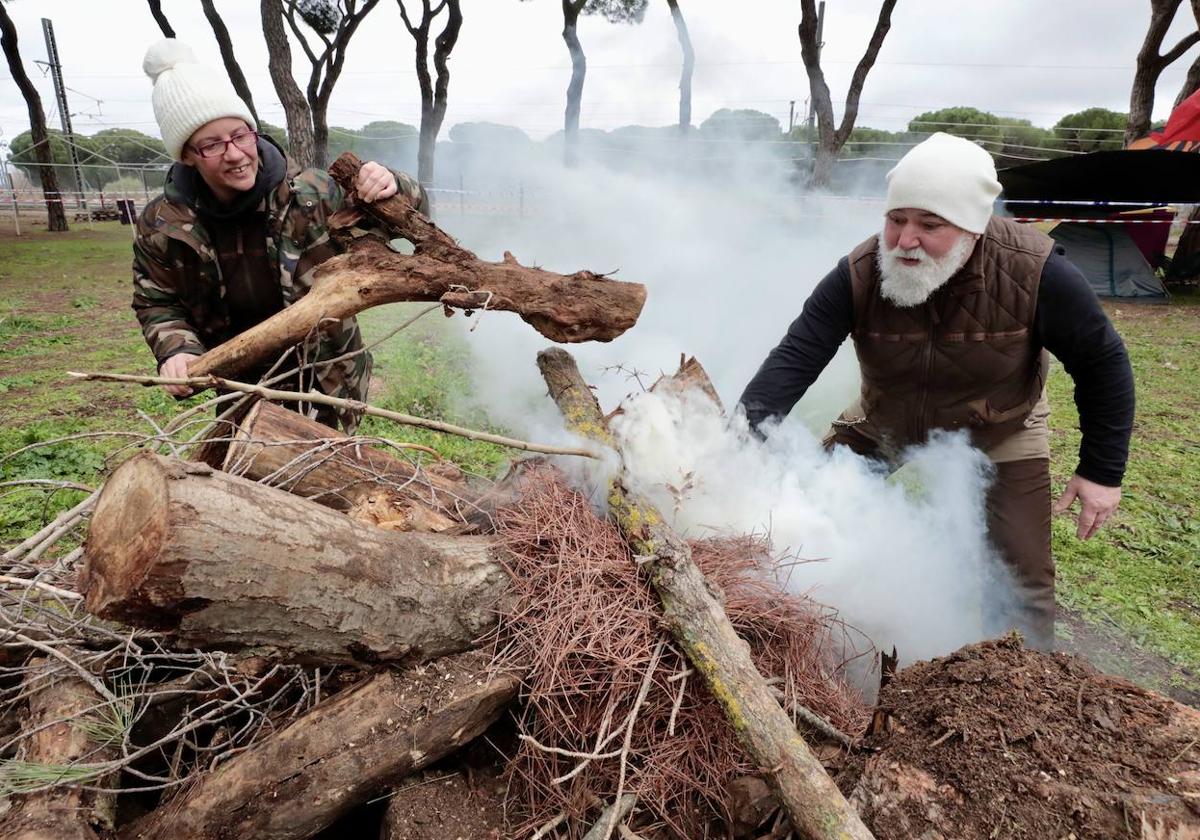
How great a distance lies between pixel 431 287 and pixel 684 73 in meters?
20.7

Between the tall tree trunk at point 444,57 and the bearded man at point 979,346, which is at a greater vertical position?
the tall tree trunk at point 444,57

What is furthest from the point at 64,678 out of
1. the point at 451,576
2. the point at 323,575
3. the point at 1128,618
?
the point at 1128,618

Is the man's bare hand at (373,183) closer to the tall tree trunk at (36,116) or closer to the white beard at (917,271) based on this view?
the white beard at (917,271)

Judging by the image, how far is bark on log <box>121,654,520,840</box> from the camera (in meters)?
1.66

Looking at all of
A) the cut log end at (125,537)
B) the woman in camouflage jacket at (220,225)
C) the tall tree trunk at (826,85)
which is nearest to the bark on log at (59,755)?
the cut log end at (125,537)

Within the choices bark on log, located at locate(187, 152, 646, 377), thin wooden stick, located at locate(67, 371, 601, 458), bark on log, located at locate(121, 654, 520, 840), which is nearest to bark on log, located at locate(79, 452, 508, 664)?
bark on log, located at locate(121, 654, 520, 840)

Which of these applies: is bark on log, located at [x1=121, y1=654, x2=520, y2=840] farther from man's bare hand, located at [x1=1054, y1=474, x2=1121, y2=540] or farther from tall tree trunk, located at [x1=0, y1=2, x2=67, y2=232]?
tall tree trunk, located at [x1=0, y1=2, x2=67, y2=232]

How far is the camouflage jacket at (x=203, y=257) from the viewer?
8.84ft

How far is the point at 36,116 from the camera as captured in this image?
16.5m

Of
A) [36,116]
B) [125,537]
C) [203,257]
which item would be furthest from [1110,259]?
[36,116]

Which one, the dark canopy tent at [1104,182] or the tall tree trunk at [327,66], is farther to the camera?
the tall tree trunk at [327,66]

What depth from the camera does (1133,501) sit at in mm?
4375

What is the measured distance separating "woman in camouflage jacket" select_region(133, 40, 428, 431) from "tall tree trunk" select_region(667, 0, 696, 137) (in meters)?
19.4

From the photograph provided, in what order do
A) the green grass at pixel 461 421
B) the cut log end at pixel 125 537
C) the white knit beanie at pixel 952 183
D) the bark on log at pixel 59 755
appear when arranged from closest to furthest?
the cut log end at pixel 125 537 → the bark on log at pixel 59 755 → the white knit beanie at pixel 952 183 → the green grass at pixel 461 421
